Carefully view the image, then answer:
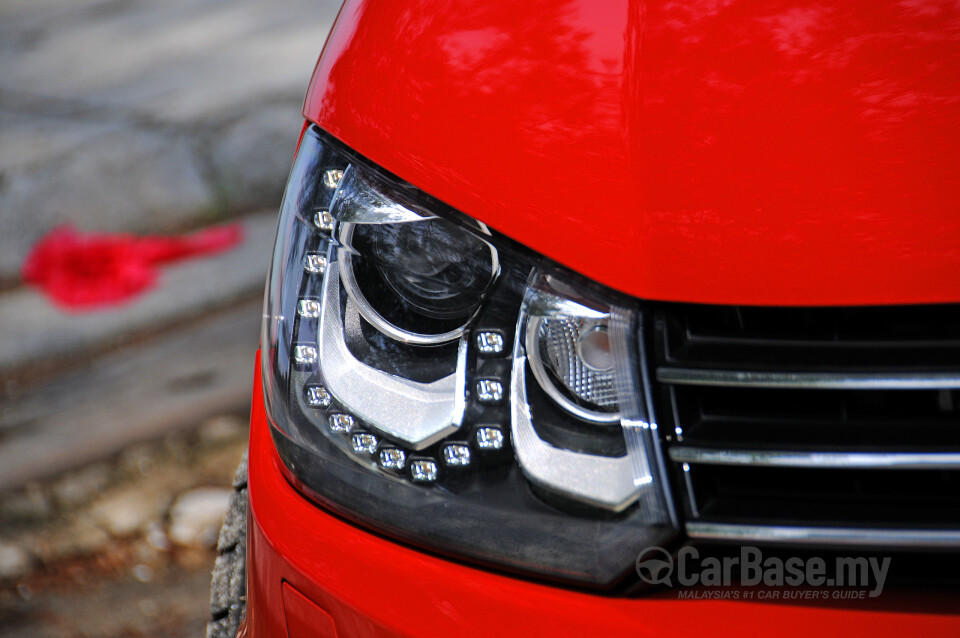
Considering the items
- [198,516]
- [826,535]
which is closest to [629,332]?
[826,535]

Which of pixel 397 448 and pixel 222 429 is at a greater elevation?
pixel 397 448

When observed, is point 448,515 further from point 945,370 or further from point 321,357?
point 945,370

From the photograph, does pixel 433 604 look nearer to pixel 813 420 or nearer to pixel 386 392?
pixel 386 392

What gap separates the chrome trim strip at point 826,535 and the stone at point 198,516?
1694 millimetres

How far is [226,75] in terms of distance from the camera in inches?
193

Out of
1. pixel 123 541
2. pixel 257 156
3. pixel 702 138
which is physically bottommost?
pixel 123 541

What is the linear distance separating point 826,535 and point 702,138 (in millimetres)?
395

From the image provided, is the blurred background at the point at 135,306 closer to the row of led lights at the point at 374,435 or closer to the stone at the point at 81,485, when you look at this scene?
the stone at the point at 81,485

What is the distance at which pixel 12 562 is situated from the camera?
232 cm

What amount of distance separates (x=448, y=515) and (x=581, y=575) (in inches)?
6.0

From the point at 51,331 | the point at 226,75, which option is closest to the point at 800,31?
the point at 51,331

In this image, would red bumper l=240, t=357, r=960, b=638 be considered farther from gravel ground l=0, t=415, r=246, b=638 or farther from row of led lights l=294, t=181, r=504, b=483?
gravel ground l=0, t=415, r=246, b=638

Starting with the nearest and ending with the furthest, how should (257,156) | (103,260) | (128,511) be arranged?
(128,511) → (103,260) → (257,156)

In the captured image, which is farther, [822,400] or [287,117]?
[287,117]
